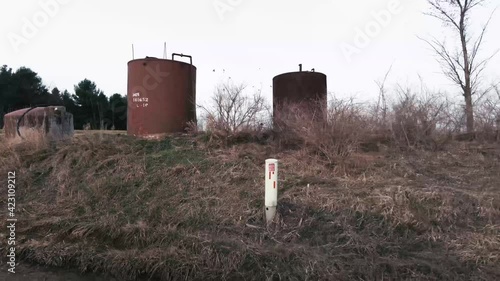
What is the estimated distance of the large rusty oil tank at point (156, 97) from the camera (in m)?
9.45

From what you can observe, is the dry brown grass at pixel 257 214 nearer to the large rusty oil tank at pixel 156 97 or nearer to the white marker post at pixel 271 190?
the white marker post at pixel 271 190

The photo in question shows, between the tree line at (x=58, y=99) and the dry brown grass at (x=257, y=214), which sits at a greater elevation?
the tree line at (x=58, y=99)

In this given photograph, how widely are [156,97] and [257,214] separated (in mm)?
5319

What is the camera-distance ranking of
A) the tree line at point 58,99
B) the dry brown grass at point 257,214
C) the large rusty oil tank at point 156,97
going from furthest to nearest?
1. the tree line at point 58,99
2. the large rusty oil tank at point 156,97
3. the dry brown grass at point 257,214

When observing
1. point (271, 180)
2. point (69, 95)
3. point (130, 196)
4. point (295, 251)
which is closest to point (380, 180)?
point (271, 180)

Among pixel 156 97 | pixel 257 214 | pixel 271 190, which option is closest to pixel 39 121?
pixel 156 97

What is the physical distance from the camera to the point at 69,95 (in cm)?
3788

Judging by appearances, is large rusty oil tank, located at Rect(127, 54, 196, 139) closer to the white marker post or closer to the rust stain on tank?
the rust stain on tank

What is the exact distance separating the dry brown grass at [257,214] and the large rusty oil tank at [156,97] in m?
1.40

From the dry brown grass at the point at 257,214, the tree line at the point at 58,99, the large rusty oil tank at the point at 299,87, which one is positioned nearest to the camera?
the dry brown grass at the point at 257,214

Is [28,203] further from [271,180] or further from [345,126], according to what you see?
[345,126]

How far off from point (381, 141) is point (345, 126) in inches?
81.6

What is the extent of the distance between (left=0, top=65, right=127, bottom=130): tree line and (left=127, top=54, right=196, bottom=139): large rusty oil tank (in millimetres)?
24173

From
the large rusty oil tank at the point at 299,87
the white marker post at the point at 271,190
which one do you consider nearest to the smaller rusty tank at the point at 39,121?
the large rusty oil tank at the point at 299,87
